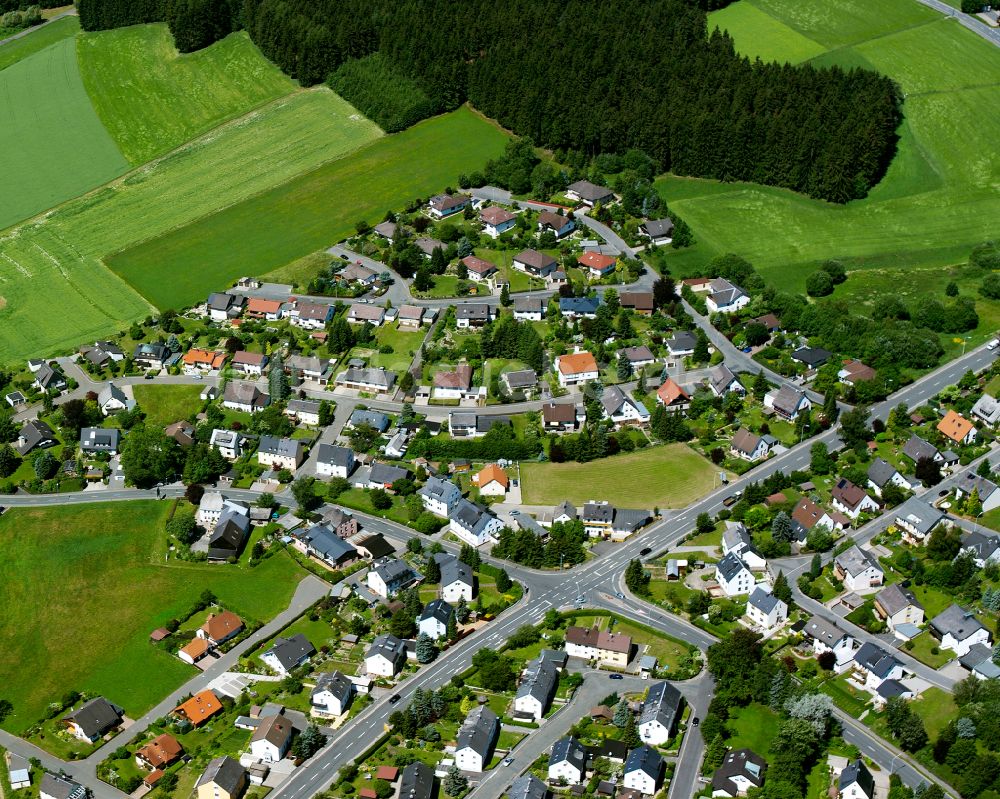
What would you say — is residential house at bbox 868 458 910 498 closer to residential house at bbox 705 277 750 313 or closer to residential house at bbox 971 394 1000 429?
residential house at bbox 971 394 1000 429

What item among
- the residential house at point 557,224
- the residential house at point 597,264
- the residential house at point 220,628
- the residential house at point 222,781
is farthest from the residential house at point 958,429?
the residential house at point 222,781

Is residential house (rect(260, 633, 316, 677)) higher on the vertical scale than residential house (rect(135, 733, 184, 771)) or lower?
higher

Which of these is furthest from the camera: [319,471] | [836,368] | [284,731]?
[836,368]

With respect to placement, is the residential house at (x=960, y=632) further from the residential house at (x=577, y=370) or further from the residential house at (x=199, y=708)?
the residential house at (x=199, y=708)

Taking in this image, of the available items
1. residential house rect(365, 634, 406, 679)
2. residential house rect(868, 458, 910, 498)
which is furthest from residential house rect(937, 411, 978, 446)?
residential house rect(365, 634, 406, 679)

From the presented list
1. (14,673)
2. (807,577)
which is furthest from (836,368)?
(14,673)

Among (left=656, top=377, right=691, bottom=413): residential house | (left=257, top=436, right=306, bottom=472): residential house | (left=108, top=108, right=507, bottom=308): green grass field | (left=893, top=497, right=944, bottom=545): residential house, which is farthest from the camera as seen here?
(left=108, top=108, right=507, bottom=308): green grass field

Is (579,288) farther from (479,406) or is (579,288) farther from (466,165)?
(466,165)
